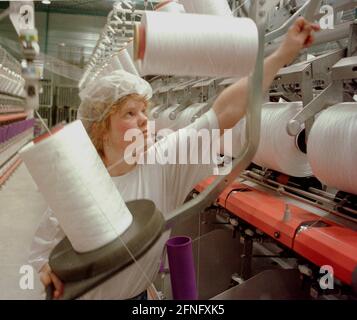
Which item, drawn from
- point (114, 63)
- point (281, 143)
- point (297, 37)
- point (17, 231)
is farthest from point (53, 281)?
point (17, 231)

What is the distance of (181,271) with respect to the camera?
30.4 inches

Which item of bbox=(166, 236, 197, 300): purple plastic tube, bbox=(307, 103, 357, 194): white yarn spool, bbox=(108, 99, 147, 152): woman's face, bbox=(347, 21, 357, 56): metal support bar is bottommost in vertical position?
bbox=(166, 236, 197, 300): purple plastic tube

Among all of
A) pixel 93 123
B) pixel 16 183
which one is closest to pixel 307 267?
pixel 93 123

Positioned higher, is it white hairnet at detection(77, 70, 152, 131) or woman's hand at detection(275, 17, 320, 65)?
woman's hand at detection(275, 17, 320, 65)

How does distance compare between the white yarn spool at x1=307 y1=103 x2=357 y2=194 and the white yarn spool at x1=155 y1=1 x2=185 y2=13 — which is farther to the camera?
the white yarn spool at x1=307 y1=103 x2=357 y2=194

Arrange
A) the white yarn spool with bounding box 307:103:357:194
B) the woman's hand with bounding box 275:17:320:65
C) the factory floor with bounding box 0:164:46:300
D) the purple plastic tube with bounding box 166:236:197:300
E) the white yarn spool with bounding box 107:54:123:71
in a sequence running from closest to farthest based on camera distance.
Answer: the woman's hand with bounding box 275:17:320:65 < the purple plastic tube with bounding box 166:236:197:300 < the factory floor with bounding box 0:164:46:300 < the white yarn spool with bounding box 307:103:357:194 < the white yarn spool with bounding box 107:54:123:71

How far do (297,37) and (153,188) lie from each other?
46cm

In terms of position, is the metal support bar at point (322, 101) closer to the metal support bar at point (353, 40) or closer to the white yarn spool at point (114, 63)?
the metal support bar at point (353, 40)

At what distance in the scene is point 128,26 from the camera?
3.76ft

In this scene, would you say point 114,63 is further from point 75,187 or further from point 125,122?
point 75,187

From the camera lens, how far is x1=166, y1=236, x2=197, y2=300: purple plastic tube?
76 cm

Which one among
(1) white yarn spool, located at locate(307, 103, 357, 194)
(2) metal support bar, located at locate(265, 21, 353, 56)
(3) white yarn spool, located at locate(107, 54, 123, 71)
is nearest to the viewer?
(1) white yarn spool, located at locate(307, 103, 357, 194)

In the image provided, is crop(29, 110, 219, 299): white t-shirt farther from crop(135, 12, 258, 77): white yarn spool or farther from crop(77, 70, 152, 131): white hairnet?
crop(135, 12, 258, 77): white yarn spool

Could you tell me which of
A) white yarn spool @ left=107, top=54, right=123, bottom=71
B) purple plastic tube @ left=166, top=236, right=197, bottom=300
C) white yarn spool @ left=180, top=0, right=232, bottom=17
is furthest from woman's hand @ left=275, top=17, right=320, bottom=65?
white yarn spool @ left=107, top=54, right=123, bottom=71
